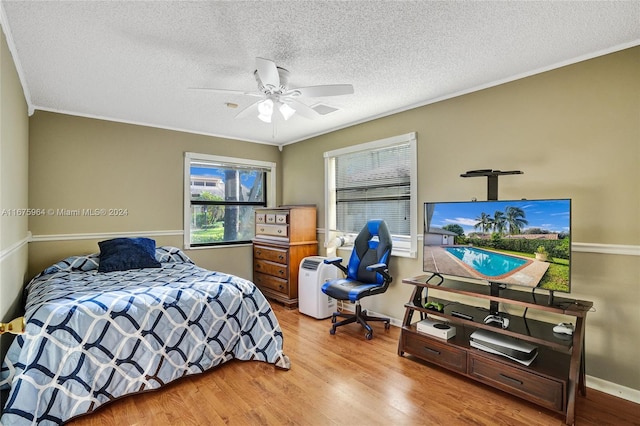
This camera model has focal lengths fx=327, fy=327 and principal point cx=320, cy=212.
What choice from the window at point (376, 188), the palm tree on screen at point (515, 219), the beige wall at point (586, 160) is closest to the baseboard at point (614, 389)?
the beige wall at point (586, 160)

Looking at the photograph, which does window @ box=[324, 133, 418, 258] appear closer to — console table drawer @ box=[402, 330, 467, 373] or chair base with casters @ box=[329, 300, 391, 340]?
chair base with casters @ box=[329, 300, 391, 340]

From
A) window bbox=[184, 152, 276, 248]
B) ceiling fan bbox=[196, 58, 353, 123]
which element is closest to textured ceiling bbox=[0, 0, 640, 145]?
ceiling fan bbox=[196, 58, 353, 123]

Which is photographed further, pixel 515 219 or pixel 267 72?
pixel 515 219

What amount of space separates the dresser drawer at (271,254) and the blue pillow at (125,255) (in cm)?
150

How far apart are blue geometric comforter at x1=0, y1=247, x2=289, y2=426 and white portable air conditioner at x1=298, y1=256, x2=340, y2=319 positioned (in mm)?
1113

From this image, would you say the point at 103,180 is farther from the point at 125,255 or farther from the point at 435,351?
the point at 435,351

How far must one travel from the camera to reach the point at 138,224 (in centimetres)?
412

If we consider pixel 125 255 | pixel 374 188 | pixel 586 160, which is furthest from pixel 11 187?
pixel 586 160

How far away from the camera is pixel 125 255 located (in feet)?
11.5

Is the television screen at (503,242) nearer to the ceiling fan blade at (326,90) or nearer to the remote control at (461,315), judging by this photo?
the remote control at (461,315)

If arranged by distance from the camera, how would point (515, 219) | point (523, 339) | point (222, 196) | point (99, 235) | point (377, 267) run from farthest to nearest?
point (222, 196) → point (99, 235) → point (377, 267) → point (515, 219) → point (523, 339)

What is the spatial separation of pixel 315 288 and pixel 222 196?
6.98 ft

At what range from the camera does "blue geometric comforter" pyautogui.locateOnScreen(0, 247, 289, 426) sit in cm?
196

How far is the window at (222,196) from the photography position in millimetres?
4652
